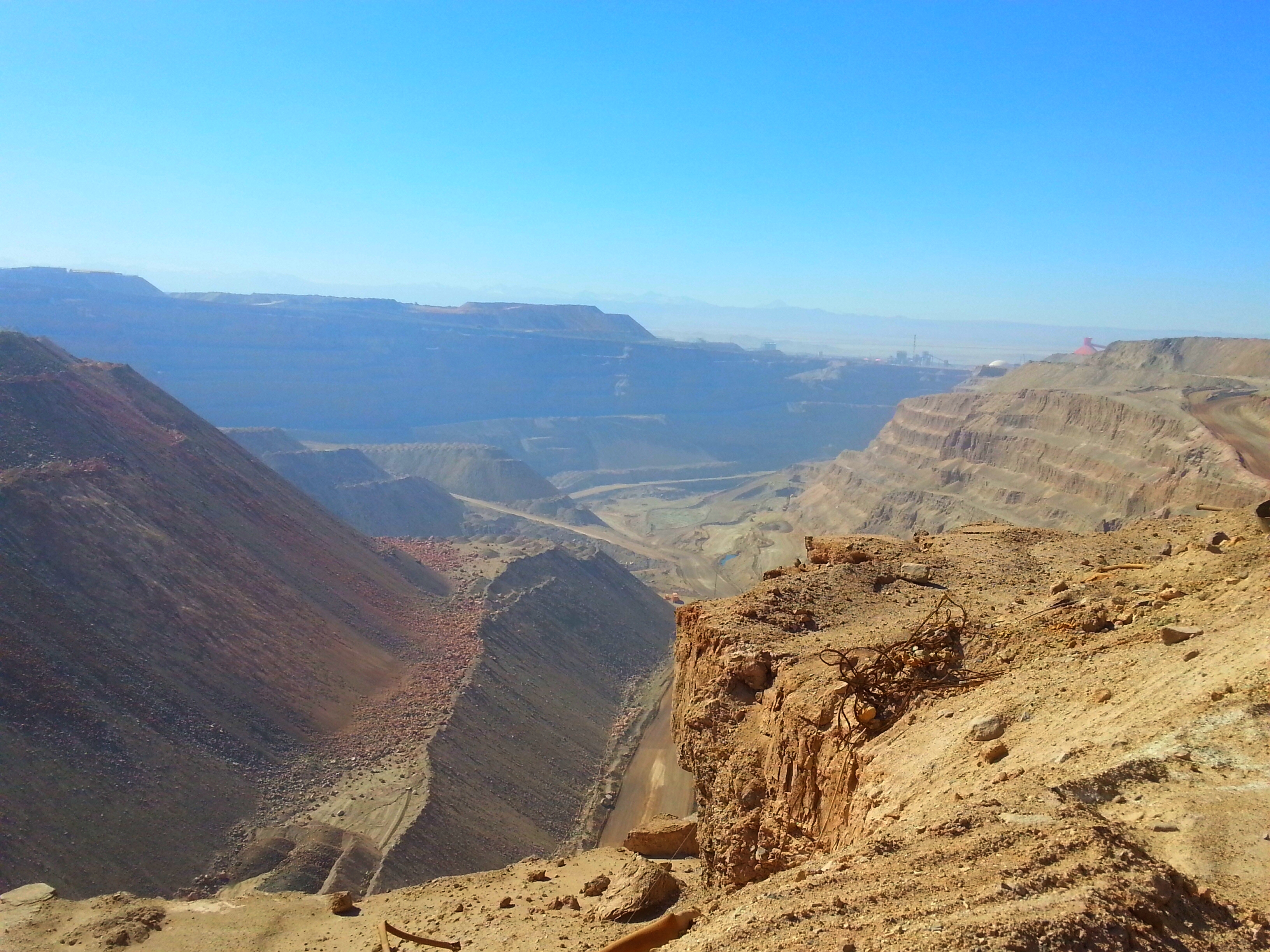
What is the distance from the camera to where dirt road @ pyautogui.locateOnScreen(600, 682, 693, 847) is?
3034 cm

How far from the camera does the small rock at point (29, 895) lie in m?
16.4

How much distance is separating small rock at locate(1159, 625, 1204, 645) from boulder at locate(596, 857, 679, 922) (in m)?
7.49

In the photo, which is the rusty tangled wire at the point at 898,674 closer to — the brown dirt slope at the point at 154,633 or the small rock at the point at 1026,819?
the small rock at the point at 1026,819

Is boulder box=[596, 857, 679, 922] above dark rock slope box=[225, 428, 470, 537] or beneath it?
above

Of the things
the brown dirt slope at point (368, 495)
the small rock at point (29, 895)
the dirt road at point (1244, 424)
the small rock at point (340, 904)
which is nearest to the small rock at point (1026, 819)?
the small rock at point (340, 904)

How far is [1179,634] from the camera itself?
886 centimetres

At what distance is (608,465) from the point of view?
4897 inches

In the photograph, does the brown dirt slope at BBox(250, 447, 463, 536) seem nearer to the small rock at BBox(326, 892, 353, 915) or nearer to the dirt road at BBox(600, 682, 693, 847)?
the dirt road at BBox(600, 682, 693, 847)

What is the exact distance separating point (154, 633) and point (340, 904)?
57.2 feet

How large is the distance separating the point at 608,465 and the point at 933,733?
11534 centimetres

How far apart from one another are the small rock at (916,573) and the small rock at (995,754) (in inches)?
306

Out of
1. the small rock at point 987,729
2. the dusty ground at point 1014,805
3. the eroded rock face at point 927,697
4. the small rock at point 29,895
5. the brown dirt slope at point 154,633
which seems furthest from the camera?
the brown dirt slope at point 154,633

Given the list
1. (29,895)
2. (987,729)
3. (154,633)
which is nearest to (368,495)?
(154,633)

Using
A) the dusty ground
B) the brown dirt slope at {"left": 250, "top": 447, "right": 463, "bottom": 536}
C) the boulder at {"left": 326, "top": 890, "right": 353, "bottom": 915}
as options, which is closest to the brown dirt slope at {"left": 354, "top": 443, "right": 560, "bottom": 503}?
the brown dirt slope at {"left": 250, "top": 447, "right": 463, "bottom": 536}
